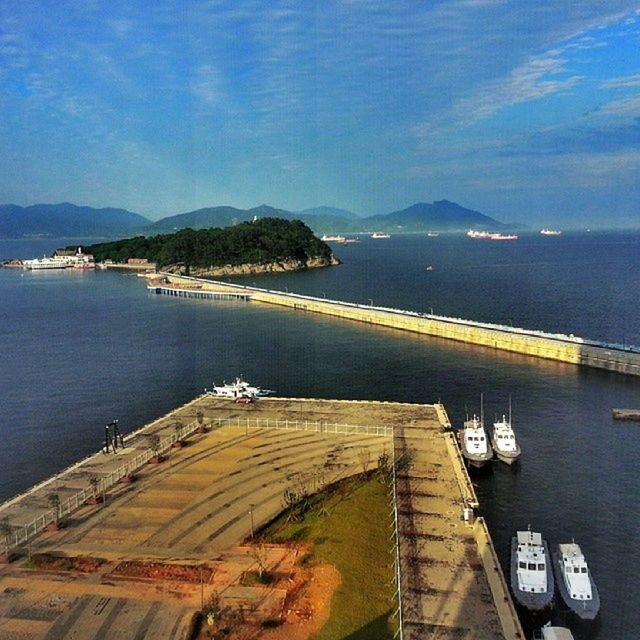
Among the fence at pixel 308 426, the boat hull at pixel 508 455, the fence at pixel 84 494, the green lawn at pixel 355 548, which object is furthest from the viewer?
the fence at pixel 308 426

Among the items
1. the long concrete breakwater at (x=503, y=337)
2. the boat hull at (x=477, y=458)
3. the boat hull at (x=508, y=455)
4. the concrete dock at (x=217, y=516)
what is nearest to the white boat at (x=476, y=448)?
the boat hull at (x=477, y=458)

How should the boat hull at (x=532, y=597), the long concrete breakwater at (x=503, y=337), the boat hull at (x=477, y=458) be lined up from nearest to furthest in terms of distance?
the boat hull at (x=532, y=597), the boat hull at (x=477, y=458), the long concrete breakwater at (x=503, y=337)

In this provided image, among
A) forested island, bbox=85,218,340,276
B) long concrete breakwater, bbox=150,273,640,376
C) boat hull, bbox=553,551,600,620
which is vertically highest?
forested island, bbox=85,218,340,276

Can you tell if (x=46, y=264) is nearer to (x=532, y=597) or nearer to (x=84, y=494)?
(x=84, y=494)

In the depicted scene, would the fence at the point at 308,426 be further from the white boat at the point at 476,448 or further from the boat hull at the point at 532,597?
the boat hull at the point at 532,597

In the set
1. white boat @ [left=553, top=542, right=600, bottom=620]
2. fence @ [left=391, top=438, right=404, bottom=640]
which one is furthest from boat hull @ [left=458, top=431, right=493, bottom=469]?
white boat @ [left=553, top=542, right=600, bottom=620]

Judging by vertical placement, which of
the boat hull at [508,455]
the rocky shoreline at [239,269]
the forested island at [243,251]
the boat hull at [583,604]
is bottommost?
the boat hull at [583,604]

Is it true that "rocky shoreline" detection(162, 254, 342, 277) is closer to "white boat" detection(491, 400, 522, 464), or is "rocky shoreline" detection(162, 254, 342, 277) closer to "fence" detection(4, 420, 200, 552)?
"fence" detection(4, 420, 200, 552)

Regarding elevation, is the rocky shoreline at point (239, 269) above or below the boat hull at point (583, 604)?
above

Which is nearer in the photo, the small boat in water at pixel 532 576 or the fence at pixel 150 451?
the small boat in water at pixel 532 576
